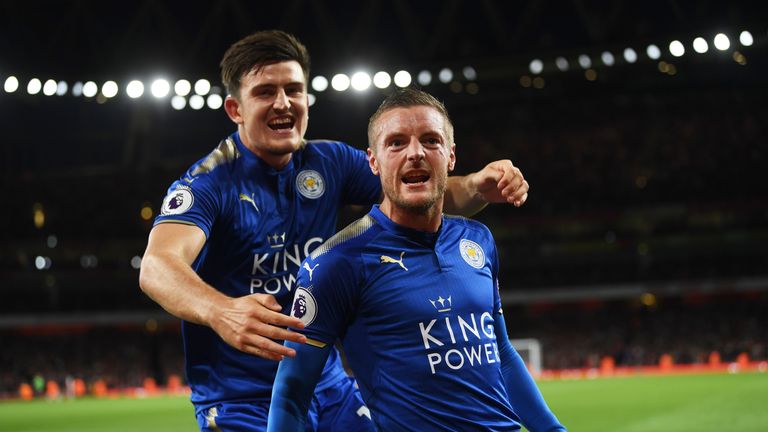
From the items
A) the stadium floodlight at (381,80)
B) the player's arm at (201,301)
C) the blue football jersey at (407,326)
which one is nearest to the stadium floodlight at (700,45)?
the stadium floodlight at (381,80)

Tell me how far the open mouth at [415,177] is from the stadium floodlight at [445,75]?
82.9 feet

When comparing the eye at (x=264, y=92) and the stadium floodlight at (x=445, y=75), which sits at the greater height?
the stadium floodlight at (x=445, y=75)

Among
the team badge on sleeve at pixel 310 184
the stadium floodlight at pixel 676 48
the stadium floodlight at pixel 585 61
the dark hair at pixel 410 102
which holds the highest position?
the stadium floodlight at pixel 585 61

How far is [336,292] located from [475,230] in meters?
0.81

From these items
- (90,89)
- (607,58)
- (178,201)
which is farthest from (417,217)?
(90,89)

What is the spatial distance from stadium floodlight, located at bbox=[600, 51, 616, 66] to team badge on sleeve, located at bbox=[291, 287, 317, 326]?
2450 centimetres

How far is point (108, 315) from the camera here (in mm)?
43469

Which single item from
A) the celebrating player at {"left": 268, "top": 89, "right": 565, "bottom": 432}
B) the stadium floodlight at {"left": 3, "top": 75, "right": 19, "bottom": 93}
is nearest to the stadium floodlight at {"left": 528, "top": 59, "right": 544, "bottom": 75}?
the stadium floodlight at {"left": 3, "top": 75, "right": 19, "bottom": 93}

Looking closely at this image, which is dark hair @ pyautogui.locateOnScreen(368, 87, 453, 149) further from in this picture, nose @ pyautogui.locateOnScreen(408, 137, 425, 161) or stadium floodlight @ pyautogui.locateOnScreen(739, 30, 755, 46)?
stadium floodlight @ pyautogui.locateOnScreen(739, 30, 755, 46)

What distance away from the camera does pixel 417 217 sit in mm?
3562

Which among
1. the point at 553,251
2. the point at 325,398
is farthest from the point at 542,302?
the point at 325,398

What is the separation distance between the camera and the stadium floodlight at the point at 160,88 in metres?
29.3

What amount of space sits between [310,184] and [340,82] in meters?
25.8

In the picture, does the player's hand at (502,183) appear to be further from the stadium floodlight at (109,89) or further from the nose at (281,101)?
the stadium floodlight at (109,89)
